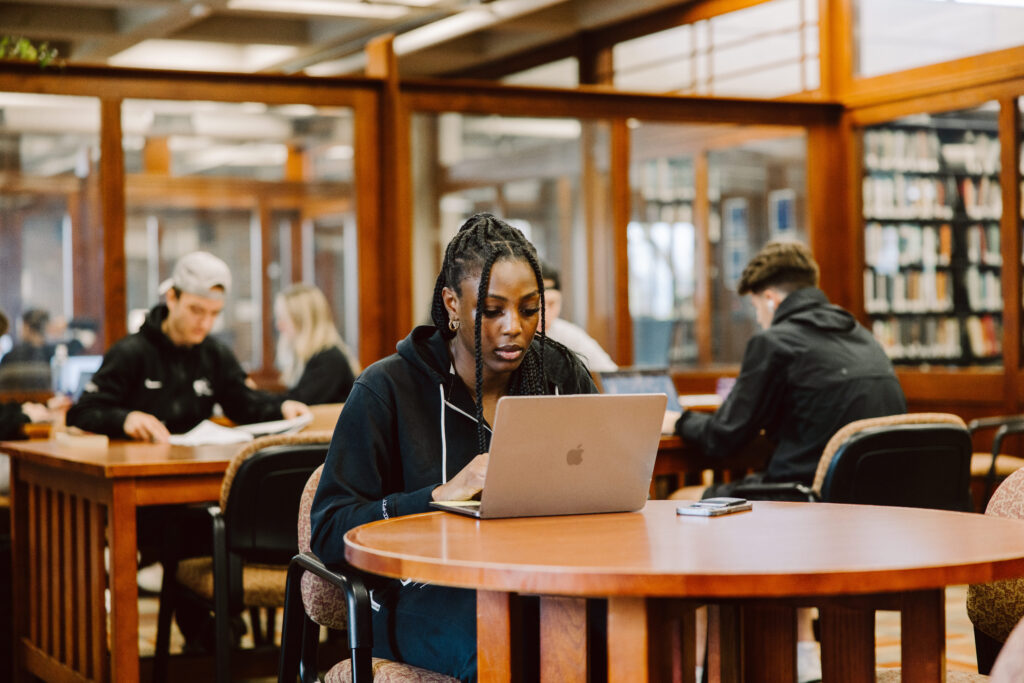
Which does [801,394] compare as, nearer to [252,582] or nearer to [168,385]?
[252,582]

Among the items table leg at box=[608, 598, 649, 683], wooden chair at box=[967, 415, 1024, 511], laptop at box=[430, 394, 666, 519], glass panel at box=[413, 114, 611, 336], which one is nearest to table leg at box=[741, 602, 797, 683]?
laptop at box=[430, 394, 666, 519]

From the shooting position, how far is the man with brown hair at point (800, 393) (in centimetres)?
361

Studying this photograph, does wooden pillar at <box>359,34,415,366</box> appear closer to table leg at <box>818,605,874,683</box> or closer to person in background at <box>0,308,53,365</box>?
person in background at <box>0,308,53,365</box>

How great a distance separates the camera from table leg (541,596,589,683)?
1644 millimetres

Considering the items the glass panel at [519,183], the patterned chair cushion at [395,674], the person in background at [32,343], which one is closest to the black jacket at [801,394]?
the patterned chair cushion at [395,674]

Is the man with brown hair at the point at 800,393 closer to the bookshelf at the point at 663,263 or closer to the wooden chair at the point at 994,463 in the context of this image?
the wooden chair at the point at 994,463

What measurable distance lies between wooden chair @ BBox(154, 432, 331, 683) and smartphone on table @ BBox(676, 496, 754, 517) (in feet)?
4.37

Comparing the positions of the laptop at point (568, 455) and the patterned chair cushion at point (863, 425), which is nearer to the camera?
the laptop at point (568, 455)

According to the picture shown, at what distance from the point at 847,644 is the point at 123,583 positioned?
78.2 inches

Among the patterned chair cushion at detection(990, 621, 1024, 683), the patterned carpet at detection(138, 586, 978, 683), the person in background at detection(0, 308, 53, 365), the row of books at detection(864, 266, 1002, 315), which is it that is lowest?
the patterned carpet at detection(138, 586, 978, 683)

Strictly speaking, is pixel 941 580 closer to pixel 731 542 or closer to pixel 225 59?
pixel 731 542

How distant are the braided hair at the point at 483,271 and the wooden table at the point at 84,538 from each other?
1258 millimetres

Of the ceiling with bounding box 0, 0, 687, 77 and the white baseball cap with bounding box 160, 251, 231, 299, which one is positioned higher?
the ceiling with bounding box 0, 0, 687, 77

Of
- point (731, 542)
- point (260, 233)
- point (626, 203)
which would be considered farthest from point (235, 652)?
point (260, 233)
